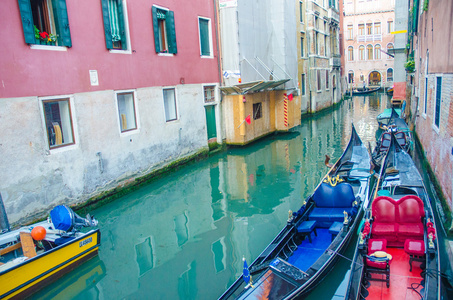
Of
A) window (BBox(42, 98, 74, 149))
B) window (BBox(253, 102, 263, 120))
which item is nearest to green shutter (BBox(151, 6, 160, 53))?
window (BBox(42, 98, 74, 149))

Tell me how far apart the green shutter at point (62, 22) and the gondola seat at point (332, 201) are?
5978 mm

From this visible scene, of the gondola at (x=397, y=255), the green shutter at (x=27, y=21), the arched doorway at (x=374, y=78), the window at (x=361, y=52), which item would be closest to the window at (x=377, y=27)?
the window at (x=361, y=52)

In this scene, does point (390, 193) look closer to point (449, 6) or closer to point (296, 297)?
point (296, 297)

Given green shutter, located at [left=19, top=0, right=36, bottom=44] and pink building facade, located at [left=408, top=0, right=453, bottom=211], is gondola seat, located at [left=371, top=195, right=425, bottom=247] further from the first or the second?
green shutter, located at [left=19, top=0, right=36, bottom=44]

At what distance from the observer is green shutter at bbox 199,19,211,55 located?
12539mm

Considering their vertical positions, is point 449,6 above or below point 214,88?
above

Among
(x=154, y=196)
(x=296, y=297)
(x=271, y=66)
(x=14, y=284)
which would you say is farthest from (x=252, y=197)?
(x=271, y=66)

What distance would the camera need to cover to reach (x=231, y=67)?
43.8ft

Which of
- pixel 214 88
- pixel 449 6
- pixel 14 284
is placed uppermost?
pixel 449 6

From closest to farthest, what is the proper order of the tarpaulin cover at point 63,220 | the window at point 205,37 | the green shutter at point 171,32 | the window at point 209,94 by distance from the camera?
the tarpaulin cover at point 63,220 < the green shutter at point 171,32 < the window at point 205,37 < the window at point 209,94

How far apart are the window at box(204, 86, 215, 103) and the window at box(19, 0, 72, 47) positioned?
568cm

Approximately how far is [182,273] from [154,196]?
391cm

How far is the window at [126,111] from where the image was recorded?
967 centimetres

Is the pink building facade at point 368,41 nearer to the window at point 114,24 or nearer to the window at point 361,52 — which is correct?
the window at point 361,52
